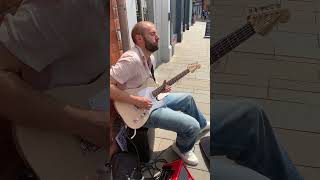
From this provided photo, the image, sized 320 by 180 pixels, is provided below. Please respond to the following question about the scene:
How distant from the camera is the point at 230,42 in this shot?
18.1 inches

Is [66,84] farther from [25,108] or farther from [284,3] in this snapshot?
[284,3]

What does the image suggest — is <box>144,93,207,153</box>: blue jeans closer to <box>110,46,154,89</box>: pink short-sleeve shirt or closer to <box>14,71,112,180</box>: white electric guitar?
<box>110,46,154,89</box>: pink short-sleeve shirt

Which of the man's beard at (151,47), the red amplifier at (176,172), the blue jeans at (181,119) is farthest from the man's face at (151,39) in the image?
the red amplifier at (176,172)

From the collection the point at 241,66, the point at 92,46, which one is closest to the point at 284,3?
the point at 241,66

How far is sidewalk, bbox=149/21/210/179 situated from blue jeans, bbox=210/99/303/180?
0.08 metres

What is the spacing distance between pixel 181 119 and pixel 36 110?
1.21 feet

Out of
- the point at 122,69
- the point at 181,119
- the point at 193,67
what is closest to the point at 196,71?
the point at 193,67

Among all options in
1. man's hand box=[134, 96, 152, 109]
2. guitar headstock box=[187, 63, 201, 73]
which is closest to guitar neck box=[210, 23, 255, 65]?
guitar headstock box=[187, 63, 201, 73]

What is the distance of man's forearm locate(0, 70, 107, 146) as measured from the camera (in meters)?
0.52

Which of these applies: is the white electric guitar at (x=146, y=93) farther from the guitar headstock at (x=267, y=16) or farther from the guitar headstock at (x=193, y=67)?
the guitar headstock at (x=267, y=16)

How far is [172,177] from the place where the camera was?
81 cm

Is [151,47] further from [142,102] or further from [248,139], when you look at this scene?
[248,139]

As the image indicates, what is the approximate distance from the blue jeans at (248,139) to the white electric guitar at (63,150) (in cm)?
17

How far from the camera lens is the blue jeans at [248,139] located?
1.58ft
